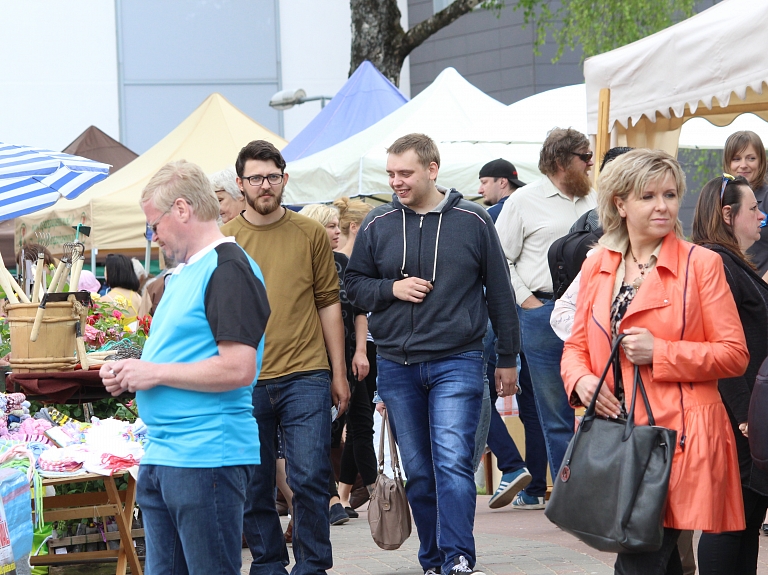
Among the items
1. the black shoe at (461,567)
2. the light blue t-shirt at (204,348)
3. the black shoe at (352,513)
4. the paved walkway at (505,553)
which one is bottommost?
the black shoe at (352,513)

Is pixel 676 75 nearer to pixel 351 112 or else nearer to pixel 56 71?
pixel 351 112

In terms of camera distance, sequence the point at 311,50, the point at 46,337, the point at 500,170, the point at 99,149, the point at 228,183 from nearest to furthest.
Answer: the point at 46,337
the point at 228,183
the point at 500,170
the point at 99,149
the point at 311,50

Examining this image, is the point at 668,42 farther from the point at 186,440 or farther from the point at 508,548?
the point at 186,440

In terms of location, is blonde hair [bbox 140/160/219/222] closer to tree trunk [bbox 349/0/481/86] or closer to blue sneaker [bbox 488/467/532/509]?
blue sneaker [bbox 488/467/532/509]

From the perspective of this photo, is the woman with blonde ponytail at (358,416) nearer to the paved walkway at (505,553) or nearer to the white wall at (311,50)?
the paved walkway at (505,553)

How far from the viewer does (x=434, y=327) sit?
16.9 ft

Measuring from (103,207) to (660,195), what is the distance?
36.8 feet

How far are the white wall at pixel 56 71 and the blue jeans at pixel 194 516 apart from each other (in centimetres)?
2097

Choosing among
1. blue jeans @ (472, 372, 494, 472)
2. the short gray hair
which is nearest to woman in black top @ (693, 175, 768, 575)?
blue jeans @ (472, 372, 494, 472)

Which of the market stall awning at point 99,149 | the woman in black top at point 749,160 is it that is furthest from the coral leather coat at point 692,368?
the market stall awning at point 99,149

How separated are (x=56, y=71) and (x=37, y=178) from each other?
1706cm

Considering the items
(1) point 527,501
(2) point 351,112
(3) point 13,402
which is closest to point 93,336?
(3) point 13,402

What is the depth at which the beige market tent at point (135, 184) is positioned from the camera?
1415 centimetres

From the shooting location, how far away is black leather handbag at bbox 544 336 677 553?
3469mm
